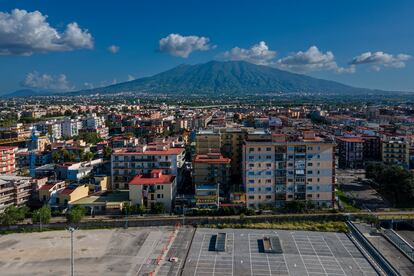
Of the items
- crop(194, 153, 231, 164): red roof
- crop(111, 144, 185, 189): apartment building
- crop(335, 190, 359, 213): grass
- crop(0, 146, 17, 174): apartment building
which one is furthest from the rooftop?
crop(0, 146, 17, 174): apartment building

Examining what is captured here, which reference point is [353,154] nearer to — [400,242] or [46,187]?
[400,242]

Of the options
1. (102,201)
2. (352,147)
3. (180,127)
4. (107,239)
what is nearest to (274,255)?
(107,239)

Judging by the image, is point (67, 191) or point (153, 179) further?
point (67, 191)

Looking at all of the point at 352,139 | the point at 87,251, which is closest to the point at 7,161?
the point at 87,251

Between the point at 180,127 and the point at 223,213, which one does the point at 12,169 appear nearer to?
the point at 223,213

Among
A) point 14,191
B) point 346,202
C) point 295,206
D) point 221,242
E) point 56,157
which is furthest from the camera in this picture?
point 56,157

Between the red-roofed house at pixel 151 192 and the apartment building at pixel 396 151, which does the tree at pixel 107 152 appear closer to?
the red-roofed house at pixel 151 192
